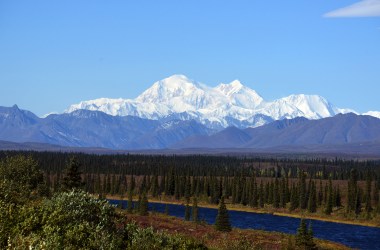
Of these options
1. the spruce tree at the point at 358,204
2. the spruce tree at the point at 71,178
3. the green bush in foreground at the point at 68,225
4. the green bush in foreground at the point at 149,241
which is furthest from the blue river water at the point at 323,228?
the green bush in foreground at the point at 68,225

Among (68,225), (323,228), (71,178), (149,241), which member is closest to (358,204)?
(323,228)

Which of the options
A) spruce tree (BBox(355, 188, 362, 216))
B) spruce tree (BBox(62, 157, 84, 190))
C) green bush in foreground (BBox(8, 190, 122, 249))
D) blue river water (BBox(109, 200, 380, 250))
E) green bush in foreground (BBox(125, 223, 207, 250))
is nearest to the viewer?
green bush in foreground (BBox(8, 190, 122, 249))

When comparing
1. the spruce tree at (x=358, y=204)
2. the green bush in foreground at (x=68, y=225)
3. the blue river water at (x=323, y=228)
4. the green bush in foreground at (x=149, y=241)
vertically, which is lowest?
the blue river water at (x=323, y=228)

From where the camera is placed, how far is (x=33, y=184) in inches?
5054

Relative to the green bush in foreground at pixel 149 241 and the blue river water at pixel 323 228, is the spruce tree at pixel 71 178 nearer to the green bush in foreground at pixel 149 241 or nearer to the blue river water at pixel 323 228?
the blue river water at pixel 323 228

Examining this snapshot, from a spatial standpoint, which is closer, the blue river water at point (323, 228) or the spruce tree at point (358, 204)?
the blue river water at point (323, 228)

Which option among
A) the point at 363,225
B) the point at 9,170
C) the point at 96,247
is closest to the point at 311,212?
the point at 363,225

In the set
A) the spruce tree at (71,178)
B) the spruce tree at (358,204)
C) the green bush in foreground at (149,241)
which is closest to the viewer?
the green bush in foreground at (149,241)

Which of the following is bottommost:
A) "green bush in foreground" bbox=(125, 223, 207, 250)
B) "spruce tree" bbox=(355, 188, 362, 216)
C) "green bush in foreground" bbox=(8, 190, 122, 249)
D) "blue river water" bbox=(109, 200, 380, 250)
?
"blue river water" bbox=(109, 200, 380, 250)

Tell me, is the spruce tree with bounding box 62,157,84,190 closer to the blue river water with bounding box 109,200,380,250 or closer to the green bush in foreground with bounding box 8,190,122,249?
the blue river water with bounding box 109,200,380,250

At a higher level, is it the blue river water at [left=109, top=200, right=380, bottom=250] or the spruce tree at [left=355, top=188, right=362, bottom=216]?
the spruce tree at [left=355, top=188, right=362, bottom=216]

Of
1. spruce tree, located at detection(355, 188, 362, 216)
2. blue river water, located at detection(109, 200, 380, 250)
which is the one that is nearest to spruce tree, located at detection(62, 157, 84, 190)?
blue river water, located at detection(109, 200, 380, 250)

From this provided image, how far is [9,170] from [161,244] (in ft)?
258

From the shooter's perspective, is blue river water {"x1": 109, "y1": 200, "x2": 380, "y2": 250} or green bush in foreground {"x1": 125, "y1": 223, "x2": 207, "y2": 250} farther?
blue river water {"x1": 109, "y1": 200, "x2": 380, "y2": 250}
